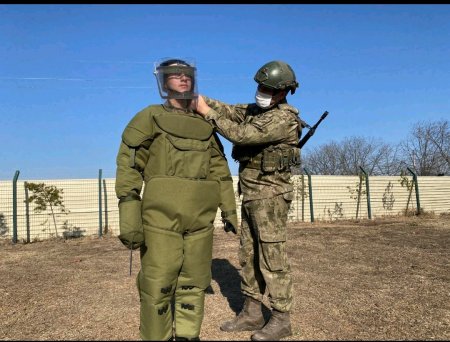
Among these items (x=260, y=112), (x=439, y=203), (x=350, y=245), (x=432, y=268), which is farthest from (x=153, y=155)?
(x=439, y=203)

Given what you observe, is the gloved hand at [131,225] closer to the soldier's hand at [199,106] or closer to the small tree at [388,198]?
the soldier's hand at [199,106]

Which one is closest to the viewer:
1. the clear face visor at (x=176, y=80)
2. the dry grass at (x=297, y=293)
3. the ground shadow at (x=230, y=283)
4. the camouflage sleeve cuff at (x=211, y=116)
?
the clear face visor at (x=176, y=80)

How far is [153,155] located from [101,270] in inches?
171

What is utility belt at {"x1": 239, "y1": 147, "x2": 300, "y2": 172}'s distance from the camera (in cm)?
336

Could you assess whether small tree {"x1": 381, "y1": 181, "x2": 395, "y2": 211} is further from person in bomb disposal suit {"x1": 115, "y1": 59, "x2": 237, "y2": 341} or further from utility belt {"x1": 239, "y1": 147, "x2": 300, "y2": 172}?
person in bomb disposal suit {"x1": 115, "y1": 59, "x2": 237, "y2": 341}

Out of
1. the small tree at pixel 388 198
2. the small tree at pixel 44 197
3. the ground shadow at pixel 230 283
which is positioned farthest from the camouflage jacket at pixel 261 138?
the small tree at pixel 388 198

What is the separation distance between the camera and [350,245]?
29.2 ft

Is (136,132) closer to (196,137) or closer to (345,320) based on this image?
(196,137)

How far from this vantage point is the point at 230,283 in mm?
5441

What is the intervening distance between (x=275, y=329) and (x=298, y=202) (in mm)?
11866

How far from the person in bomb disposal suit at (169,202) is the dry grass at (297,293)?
0.61 metres

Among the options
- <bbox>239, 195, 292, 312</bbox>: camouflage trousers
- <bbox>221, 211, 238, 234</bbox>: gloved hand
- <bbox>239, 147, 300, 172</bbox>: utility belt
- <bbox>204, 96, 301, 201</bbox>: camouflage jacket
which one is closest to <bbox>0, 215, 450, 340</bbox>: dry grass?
<bbox>239, 195, 292, 312</bbox>: camouflage trousers

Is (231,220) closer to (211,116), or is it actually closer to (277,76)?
(211,116)

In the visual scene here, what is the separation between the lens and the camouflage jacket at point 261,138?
3.10 meters
